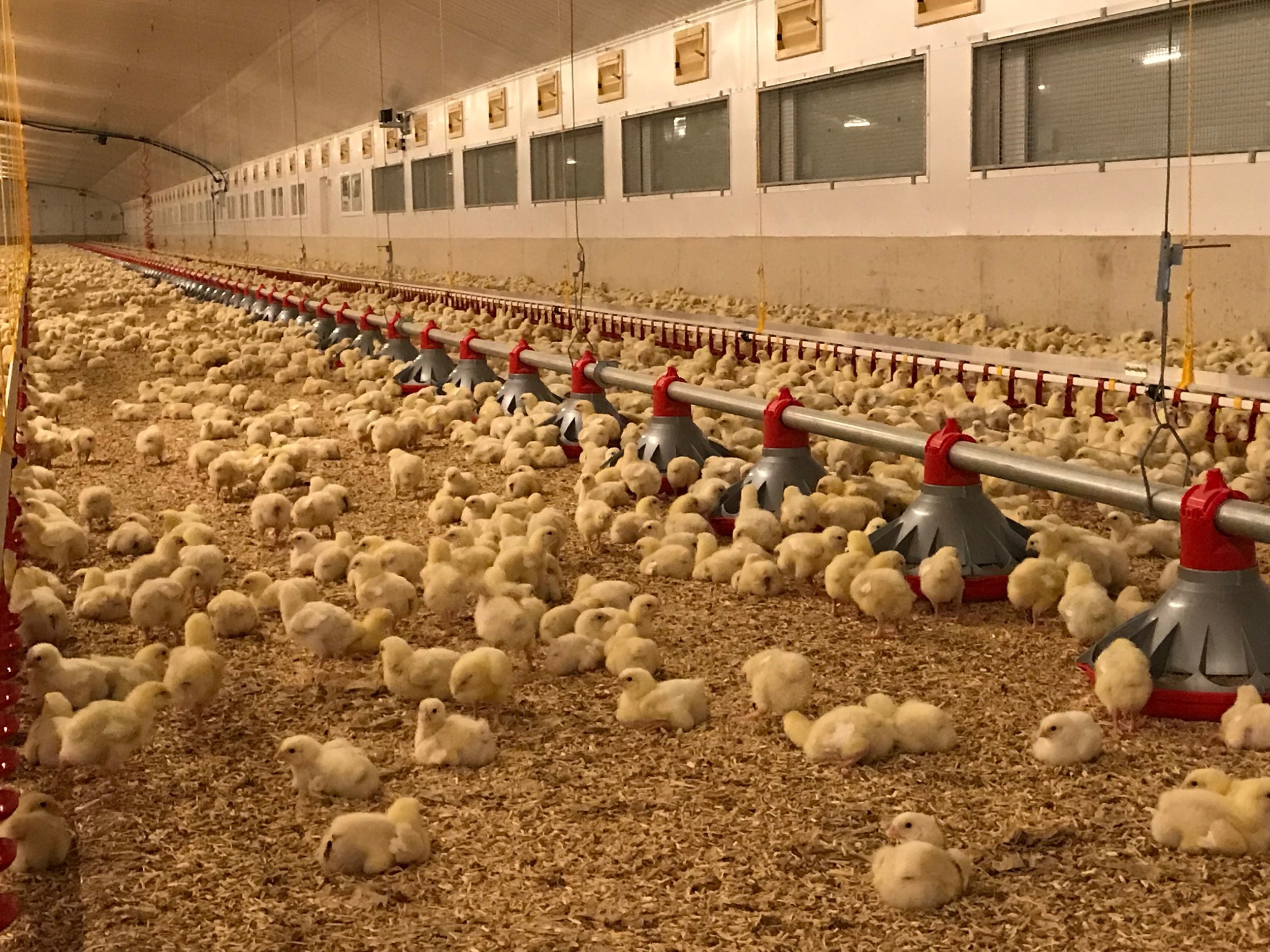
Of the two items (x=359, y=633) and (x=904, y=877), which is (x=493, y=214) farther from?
(x=904, y=877)

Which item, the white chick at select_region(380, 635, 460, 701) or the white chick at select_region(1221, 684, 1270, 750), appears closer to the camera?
the white chick at select_region(1221, 684, 1270, 750)

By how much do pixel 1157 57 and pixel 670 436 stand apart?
5471 millimetres

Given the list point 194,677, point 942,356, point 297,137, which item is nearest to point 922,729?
point 194,677

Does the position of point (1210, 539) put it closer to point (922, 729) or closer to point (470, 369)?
point (922, 729)

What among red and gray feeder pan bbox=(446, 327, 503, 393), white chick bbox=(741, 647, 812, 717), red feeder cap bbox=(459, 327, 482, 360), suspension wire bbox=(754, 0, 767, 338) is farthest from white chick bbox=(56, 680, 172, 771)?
suspension wire bbox=(754, 0, 767, 338)

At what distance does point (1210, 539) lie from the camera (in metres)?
3.25

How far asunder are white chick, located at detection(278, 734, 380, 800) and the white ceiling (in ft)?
42.4

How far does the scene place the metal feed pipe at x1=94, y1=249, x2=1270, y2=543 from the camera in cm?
319

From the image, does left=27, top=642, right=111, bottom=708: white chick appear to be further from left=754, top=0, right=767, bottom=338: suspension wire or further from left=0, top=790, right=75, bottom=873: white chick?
left=754, top=0, right=767, bottom=338: suspension wire

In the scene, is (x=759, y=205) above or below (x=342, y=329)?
above

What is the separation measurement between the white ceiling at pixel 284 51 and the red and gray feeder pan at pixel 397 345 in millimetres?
6037

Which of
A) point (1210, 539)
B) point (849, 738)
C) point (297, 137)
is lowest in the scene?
point (849, 738)

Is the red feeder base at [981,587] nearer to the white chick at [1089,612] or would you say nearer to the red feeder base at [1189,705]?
the white chick at [1089,612]

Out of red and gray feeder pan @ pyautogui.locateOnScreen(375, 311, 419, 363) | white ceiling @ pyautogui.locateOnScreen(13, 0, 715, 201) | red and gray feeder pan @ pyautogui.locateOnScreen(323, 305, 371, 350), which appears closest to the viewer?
red and gray feeder pan @ pyautogui.locateOnScreen(375, 311, 419, 363)
